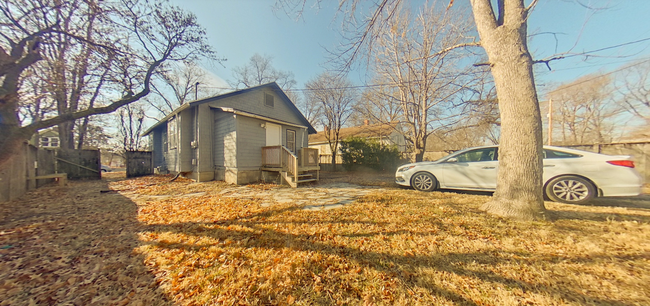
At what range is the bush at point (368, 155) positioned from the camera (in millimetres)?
13158

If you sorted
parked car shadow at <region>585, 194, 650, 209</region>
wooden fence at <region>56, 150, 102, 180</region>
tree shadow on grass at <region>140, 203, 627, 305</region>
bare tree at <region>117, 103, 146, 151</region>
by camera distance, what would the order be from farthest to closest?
bare tree at <region>117, 103, 146, 151</region> < wooden fence at <region>56, 150, 102, 180</region> < parked car shadow at <region>585, 194, 650, 209</region> < tree shadow on grass at <region>140, 203, 627, 305</region>

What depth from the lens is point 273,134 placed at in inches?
381

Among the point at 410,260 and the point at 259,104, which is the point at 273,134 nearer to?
the point at 259,104

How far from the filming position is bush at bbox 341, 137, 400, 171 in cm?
1316

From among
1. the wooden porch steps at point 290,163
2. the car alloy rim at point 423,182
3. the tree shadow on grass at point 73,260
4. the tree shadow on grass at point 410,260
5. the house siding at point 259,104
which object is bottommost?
the tree shadow on grass at point 73,260

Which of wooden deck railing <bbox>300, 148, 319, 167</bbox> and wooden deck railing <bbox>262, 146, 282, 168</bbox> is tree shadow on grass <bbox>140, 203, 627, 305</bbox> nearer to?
wooden deck railing <bbox>262, 146, 282, 168</bbox>

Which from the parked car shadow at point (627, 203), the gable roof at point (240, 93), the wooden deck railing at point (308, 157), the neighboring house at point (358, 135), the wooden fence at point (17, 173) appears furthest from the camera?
the neighboring house at point (358, 135)

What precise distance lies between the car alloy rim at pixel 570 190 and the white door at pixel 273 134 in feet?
31.3

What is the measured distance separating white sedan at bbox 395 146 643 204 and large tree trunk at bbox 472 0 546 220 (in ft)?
6.27

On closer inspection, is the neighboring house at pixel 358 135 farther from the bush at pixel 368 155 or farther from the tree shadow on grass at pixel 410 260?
the tree shadow on grass at pixel 410 260

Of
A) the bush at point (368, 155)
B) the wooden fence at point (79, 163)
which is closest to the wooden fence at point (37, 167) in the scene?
the wooden fence at point (79, 163)

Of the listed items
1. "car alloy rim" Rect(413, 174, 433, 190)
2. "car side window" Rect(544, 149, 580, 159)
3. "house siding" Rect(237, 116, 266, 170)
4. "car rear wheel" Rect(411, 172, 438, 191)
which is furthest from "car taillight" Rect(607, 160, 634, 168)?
"house siding" Rect(237, 116, 266, 170)

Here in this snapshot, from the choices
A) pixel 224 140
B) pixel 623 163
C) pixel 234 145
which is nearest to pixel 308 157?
pixel 234 145

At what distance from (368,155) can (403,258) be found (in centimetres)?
1127
